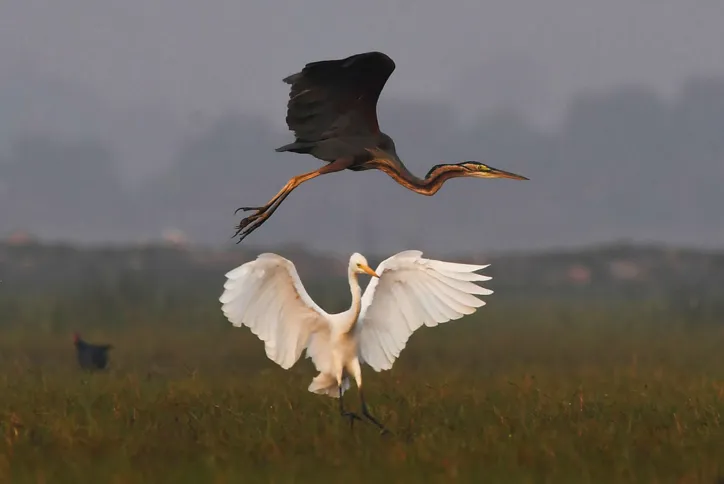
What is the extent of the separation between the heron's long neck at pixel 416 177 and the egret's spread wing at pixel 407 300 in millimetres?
832

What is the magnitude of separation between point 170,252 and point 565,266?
1133 centimetres

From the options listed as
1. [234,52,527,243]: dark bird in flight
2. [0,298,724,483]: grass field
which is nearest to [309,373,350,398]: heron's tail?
[0,298,724,483]: grass field

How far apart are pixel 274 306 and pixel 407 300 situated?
35.2 inches

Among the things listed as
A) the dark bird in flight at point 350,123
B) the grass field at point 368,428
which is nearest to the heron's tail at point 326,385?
the grass field at point 368,428

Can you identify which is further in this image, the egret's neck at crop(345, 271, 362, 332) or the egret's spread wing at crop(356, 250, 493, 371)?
the egret's neck at crop(345, 271, 362, 332)

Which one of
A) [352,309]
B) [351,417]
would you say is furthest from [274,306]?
[351,417]

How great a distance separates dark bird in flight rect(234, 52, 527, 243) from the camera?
23.5ft

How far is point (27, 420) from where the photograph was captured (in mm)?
8344

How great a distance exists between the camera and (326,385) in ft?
28.7

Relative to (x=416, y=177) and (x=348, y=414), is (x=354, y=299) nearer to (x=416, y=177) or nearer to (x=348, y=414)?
(x=348, y=414)

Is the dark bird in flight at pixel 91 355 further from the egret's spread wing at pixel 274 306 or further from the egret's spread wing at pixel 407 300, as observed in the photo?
the egret's spread wing at pixel 407 300

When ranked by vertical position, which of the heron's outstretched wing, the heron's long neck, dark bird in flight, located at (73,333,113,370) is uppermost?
the heron's outstretched wing

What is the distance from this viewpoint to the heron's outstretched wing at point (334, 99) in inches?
283

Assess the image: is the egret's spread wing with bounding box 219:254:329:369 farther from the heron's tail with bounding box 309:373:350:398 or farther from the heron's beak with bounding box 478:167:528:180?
the heron's beak with bounding box 478:167:528:180
